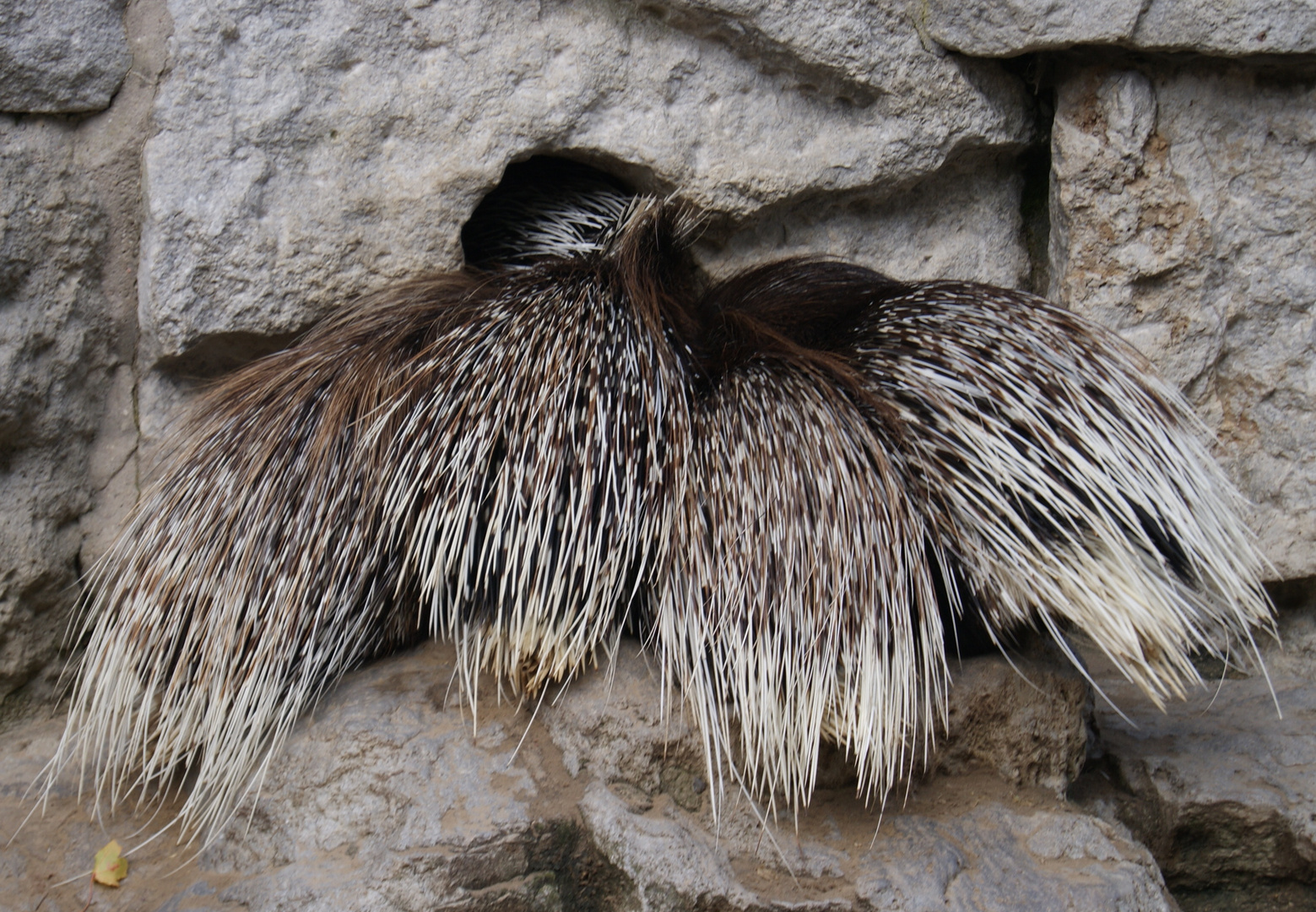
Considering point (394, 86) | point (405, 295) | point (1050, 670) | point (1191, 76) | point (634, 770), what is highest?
point (1191, 76)

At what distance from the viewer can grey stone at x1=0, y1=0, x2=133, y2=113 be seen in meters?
1.65

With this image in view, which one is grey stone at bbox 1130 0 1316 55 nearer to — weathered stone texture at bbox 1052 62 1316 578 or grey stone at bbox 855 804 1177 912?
weathered stone texture at bbox 1052 62 1316 578

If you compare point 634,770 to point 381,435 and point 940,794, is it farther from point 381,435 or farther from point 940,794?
point 381,435

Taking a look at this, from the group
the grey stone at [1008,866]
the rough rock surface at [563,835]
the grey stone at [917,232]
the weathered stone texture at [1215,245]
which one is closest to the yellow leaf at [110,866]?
the rough rock surface at [563,835]

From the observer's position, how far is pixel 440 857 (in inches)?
52.3

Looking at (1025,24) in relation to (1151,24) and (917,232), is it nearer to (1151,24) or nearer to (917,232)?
(1151,24)

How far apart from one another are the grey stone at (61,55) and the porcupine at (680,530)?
63cm

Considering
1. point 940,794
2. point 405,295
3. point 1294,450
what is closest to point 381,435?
point 405,295

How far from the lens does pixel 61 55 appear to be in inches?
66.7

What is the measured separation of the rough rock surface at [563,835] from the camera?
1337 mm

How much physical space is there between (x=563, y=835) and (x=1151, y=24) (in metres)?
1.63

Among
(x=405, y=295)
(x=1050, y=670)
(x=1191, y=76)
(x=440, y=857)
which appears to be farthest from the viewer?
(x=1191, y=76)

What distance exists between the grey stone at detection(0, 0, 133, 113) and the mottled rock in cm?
171

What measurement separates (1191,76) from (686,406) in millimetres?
1188
